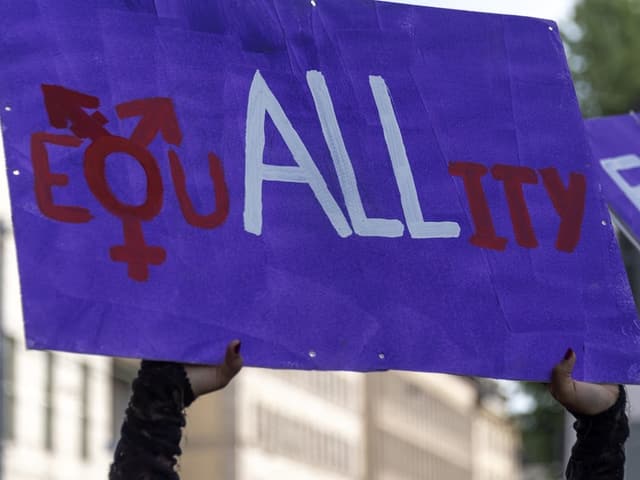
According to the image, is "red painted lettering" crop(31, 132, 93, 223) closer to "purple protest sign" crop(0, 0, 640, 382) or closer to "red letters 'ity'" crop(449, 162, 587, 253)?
"purple protest sign" crop(0, 0, 640, 382)

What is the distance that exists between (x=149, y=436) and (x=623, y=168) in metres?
2.69

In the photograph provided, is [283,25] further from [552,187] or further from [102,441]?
[102,441]

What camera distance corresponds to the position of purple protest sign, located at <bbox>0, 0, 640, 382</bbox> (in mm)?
4031

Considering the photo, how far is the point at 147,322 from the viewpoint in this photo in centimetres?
401

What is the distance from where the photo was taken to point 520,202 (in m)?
4.57

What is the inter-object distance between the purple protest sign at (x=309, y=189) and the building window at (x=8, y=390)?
31051 mm

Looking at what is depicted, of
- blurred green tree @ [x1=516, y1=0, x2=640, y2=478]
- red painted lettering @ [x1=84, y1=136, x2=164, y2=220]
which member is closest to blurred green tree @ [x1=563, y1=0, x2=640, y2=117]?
blurred green tree @ [x1=516, y1=0, x2=640, y2=478]

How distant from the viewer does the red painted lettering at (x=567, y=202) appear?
4.59 meters

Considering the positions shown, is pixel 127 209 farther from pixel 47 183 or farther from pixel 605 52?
pixel 605 52

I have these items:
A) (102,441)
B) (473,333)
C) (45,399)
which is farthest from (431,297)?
(102,441)

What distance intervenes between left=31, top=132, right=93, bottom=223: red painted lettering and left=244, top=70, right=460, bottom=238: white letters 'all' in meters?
0.42

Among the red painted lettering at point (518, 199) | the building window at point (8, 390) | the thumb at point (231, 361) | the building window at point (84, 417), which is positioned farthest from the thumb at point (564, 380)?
the building window at point (84, 417)

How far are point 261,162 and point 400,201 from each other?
33 cm

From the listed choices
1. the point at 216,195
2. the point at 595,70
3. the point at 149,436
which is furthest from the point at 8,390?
the point at 149,436
